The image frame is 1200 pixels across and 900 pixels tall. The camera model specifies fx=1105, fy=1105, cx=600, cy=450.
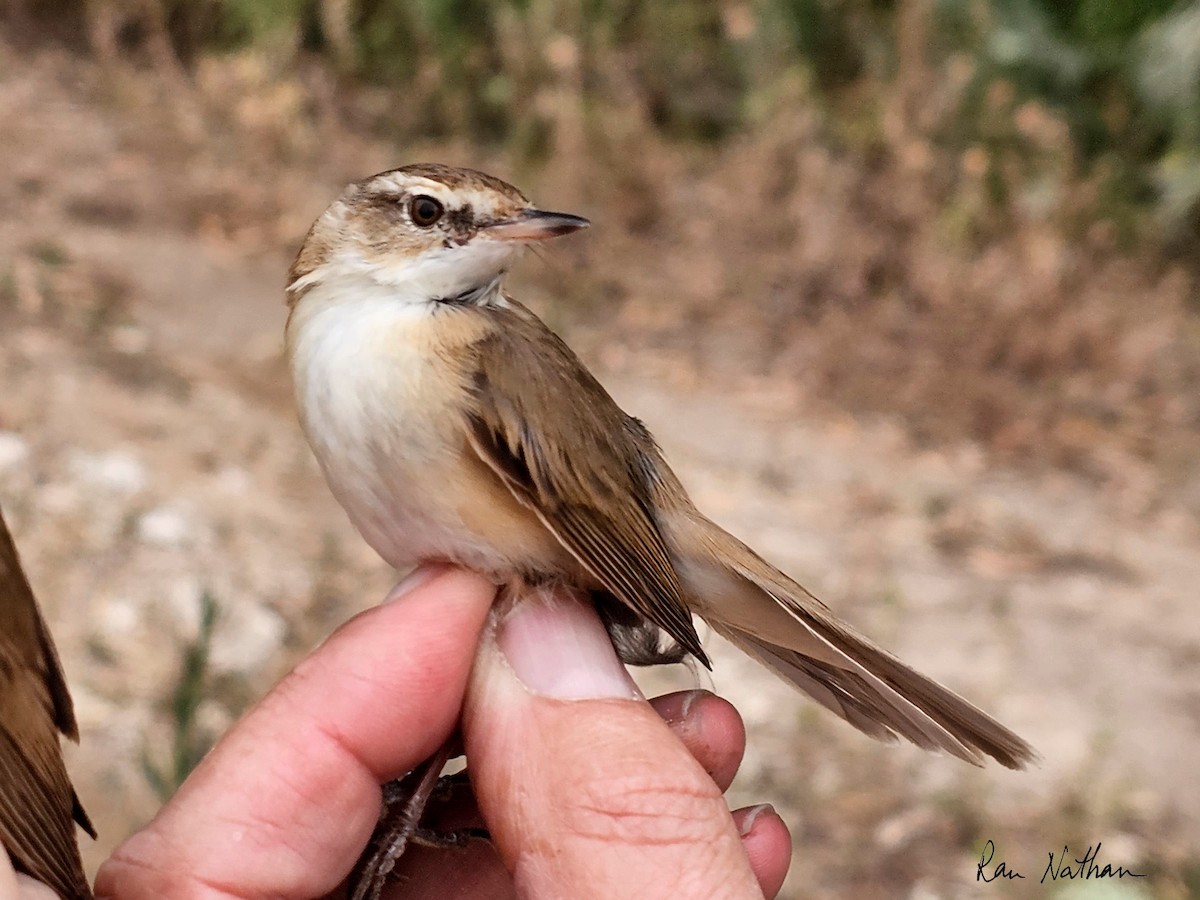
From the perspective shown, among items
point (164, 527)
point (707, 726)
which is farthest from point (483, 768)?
point (164, 527)

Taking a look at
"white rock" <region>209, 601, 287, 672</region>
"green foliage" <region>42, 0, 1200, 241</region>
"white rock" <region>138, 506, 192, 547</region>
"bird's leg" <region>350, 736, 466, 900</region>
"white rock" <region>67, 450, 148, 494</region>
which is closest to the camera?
"bird's leg" <region>350, 736, 466, 900</region>

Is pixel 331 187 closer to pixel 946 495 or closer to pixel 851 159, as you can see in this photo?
pixel 851 159

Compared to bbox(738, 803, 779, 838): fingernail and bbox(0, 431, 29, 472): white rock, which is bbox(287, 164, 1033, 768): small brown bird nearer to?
bbox(738, 803, 779, 838): fingernail

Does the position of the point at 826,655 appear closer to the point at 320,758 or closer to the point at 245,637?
the point at 320,758

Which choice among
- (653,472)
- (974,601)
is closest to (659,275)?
(974,601)

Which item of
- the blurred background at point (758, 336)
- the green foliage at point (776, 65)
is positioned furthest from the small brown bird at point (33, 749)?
the green foliage at point (776, 65)

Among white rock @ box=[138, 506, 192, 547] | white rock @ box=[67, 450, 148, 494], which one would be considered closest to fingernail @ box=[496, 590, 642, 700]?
white rock @ box=[138, 506, 192, 547]

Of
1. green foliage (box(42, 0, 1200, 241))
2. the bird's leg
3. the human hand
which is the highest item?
green foliage (box(42, 0, 1200, 241))

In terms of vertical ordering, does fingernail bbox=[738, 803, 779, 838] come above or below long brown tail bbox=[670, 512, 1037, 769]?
below

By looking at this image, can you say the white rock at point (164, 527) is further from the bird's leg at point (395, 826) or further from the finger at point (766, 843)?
the finger at point (766, 843)
